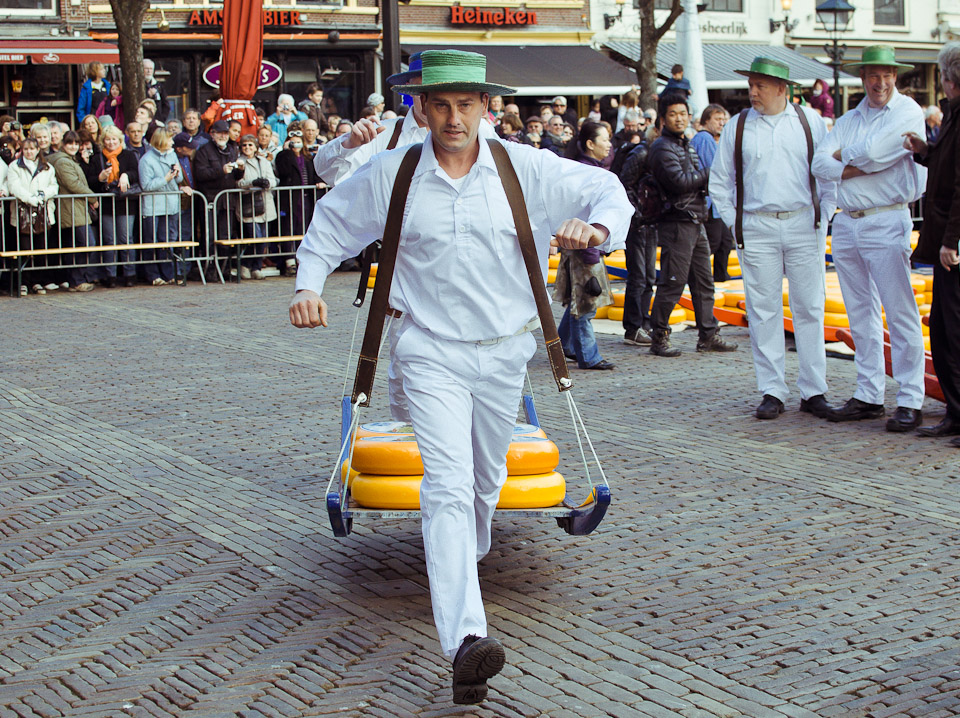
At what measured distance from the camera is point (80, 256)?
16016 millimetres

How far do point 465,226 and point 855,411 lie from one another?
4.48 meters

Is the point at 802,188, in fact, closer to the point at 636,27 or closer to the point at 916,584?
the point at 916,584

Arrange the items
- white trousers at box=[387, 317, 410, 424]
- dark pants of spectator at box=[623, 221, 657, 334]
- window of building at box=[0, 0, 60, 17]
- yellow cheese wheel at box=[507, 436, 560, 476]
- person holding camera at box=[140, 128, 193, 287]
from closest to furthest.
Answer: yellow cheese wheel at box=[507, 436, 560, 476]
white trousers at box=[387, 317, 410, 424]
dark pants of spectator at box=[623, 221, 657, 334]
person holding camera at box=[140, 128, 193, 287]
window of building at box=[0, 0, 60, 17]

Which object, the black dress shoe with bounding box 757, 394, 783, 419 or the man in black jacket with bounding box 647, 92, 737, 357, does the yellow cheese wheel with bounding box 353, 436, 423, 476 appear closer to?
the black dress shoe with bounding box 757, 394, 783, 419

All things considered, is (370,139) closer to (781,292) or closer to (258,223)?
(781,292)

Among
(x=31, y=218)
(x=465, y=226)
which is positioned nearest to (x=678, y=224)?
(x=465, y=226)

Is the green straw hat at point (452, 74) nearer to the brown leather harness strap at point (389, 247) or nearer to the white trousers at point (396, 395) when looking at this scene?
the brown leather harness strap at point (389, 247)

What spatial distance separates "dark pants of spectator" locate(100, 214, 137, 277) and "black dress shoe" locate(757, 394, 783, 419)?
9750 millimetres

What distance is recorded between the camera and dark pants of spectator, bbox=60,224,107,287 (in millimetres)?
15805

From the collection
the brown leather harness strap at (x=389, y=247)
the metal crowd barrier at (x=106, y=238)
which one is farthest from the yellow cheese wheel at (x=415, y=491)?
the metal crowd barrier at (x=106, y=238)

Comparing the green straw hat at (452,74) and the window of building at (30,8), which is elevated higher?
the window of building at (30,8)

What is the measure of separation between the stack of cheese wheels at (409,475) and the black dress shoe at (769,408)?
10.9 feet

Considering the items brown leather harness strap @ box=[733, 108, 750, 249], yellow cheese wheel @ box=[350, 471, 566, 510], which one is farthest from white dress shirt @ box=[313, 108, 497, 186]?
yellow cheese wheel @ box=[350, 471, 566, 510]

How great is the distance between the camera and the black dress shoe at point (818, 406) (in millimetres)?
8359
